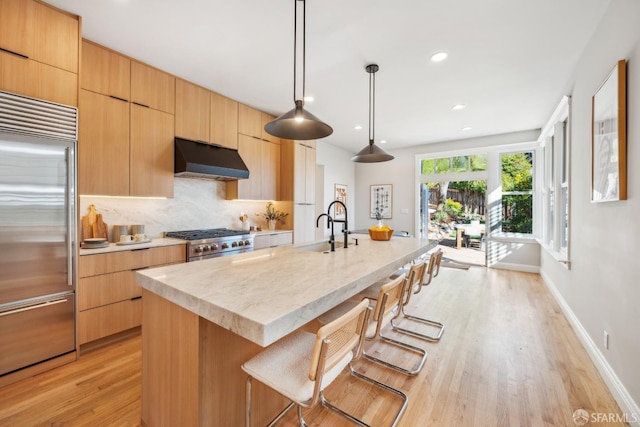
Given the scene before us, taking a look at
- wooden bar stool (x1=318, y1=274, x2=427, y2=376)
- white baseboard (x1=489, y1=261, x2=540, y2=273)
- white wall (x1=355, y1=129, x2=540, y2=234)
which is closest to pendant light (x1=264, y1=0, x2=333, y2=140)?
wooden bar stool (x1=318, y1=274, x2=427, y2=376)

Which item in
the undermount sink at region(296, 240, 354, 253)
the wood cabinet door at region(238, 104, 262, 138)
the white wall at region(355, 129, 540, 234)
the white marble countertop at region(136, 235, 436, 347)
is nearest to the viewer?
the white marble countertop at region(136, 235, 436, 347)

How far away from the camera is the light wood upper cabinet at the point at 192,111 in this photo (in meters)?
3.17

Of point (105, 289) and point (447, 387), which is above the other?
point (105, 289)

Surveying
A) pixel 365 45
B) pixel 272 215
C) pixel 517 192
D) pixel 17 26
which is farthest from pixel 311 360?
pixel 517 192

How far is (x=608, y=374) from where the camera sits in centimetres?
186

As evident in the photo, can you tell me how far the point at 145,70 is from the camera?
9.36 feet

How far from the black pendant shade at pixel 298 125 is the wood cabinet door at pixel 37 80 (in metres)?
1.64

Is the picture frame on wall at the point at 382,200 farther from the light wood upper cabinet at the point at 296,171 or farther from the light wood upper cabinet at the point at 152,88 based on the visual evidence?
the light wood upper cabinet at the point at 152,88

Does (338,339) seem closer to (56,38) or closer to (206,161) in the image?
(206,161)

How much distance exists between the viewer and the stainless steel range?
295cm

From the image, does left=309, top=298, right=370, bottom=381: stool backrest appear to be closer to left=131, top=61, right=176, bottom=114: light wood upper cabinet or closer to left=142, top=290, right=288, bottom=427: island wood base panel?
left=142, top=290, right=288, bottom=427: island wood base panel

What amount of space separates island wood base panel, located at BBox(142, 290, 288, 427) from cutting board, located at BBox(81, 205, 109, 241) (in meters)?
1.80

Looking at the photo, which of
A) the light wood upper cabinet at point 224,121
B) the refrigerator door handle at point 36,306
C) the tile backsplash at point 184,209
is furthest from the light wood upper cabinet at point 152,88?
the refrigerator door handle at point 36,306

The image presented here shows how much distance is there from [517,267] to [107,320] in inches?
254
